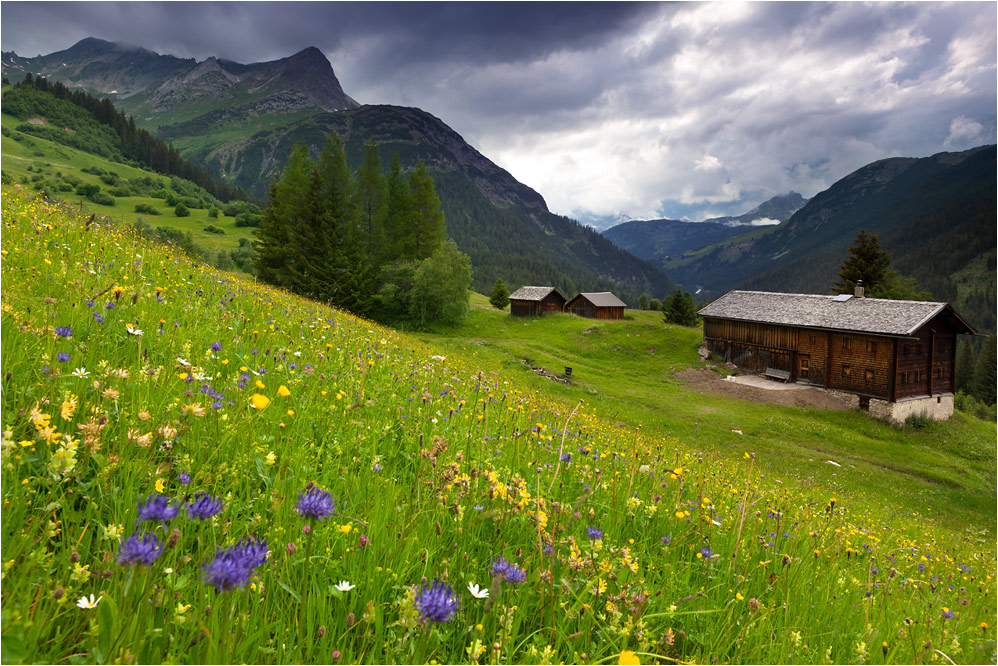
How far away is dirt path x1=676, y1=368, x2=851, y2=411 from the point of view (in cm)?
3253

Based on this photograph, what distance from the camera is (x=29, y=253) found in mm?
5316

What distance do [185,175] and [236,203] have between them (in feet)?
177

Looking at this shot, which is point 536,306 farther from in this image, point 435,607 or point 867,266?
point 435,607

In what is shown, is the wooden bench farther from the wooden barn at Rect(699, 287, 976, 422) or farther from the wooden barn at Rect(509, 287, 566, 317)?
the wooden barn at Rect(509, 287, 566, 317)

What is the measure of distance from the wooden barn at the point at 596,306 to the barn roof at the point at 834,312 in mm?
32699

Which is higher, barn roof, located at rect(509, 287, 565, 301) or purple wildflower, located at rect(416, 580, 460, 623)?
barn roof, located at rect(509, 287, 565, 301)

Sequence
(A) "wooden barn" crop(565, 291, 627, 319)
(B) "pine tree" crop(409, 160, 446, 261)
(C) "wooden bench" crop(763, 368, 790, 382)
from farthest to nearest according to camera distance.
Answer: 1. (A) "wooden barn" crop(565, 291, 627, 319)
2. (B) "pine tree" crop(409, 160, 446, 261)
3. (C) "wooden bench" crop(763, 368, 790, 382)

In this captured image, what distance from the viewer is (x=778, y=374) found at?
38.1 m

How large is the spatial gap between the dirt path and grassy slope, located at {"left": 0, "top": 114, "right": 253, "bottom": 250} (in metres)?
69.5

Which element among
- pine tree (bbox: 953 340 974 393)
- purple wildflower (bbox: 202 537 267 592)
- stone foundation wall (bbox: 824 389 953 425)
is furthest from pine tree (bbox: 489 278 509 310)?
pine tree (bbox: 953 340 974 393)

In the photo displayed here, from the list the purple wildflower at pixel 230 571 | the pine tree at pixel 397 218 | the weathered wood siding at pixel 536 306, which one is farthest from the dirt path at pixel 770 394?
the purple wildflower at pixel 230 571

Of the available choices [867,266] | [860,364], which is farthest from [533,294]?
[860,364]

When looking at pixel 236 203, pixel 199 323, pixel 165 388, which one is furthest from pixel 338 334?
pixel 236 203

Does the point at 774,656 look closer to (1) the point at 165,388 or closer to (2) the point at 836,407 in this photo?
(1) the point at 165,388
